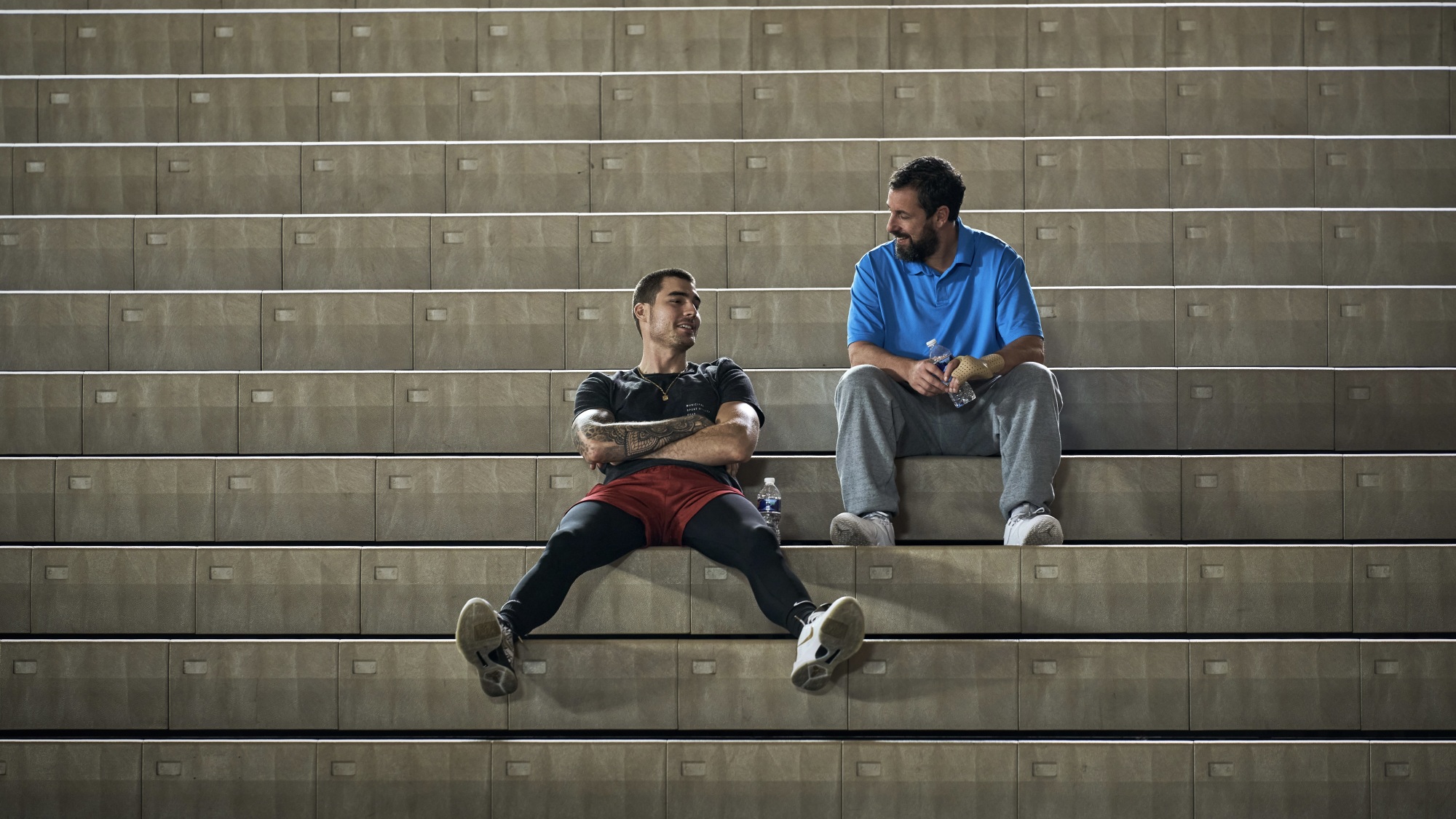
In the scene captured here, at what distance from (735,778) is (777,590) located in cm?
40

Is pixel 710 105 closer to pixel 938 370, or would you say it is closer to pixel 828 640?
pixel 938 370

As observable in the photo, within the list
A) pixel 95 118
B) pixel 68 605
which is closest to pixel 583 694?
pixel 68 605

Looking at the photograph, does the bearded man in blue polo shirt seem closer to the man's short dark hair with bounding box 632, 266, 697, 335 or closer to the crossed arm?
the crossed arm

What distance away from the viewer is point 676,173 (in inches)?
159

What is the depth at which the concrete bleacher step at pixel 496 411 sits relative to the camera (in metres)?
3.24

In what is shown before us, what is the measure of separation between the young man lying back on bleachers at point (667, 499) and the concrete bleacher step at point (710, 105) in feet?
4.39

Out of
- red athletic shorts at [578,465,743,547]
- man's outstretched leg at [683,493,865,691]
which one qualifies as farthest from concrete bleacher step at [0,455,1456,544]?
man's outstretched leg at [683,493,865,691]

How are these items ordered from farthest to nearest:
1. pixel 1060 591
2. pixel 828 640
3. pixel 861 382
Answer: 1. pixel 861 382
2. pixel 1060 591
3. pixel 828 640

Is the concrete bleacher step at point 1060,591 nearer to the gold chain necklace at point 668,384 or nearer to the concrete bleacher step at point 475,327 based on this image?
the gold chain necklace at point 668,384

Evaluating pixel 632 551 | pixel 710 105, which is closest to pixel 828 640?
pixel 632 551

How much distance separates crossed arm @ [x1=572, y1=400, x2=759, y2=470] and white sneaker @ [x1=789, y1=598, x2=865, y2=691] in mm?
494

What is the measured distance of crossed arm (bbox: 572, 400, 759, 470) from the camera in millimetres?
→ 2848

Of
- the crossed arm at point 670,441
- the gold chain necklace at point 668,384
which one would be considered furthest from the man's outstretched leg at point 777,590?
the gold chain necklace at point 668,384

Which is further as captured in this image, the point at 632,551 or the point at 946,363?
the point at 946,363
